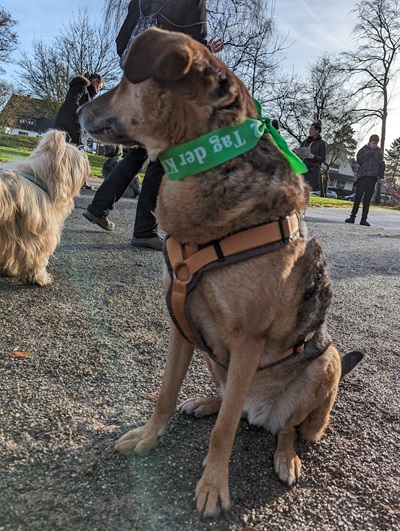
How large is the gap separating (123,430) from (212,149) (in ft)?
4.90

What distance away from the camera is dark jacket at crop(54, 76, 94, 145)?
9.62 meters

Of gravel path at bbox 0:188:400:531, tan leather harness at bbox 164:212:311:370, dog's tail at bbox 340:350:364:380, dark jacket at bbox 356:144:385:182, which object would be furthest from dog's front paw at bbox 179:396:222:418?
dark jacket at bbox 356:144:385:182

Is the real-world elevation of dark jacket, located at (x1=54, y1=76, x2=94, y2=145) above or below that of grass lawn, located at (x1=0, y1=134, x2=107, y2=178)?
above

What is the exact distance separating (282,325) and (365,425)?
3.41ft

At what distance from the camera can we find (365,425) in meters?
2.57

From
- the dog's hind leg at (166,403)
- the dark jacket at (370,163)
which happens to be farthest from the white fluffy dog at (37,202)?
the dark jacket at (370,163)

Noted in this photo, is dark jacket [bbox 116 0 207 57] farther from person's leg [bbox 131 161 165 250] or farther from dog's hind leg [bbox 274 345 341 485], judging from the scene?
dog's hind leg [bbox 274 345 341 485]

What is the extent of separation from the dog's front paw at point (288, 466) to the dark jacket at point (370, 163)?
1414 centimetres

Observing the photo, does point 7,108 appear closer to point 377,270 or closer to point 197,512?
point 377,270

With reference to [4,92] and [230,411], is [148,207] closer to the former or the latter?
[230,411]

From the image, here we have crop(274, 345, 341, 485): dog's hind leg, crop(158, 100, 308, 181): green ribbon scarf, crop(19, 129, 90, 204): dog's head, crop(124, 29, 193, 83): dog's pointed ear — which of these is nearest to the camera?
crop(124, 29, 193, 83): dog's pointed ear

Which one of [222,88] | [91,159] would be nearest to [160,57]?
[222,88]

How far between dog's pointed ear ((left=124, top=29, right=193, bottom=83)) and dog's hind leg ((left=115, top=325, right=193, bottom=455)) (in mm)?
1229

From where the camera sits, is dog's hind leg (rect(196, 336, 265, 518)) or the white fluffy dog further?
the white fluffy dog
